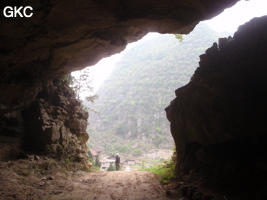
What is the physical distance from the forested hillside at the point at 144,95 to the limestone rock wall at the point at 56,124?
4043cm

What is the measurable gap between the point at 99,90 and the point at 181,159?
350 feet

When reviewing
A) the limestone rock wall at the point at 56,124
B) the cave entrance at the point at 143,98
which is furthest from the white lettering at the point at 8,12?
the cave entrance at the point at 143,98

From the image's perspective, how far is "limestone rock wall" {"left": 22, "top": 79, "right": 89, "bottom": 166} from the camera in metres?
10.4

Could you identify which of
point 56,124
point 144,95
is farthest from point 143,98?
point 56,124

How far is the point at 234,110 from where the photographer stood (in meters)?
5.73

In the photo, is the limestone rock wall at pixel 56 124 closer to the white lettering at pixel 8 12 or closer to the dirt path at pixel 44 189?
the dirt path at pixel 44 189

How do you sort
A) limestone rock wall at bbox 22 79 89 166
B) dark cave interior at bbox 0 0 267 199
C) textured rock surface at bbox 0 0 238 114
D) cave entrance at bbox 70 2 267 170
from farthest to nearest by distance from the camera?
cave entrance at bbox 70 2 267 170 < limestone rock wall at bbox 22 79 89 166 < textured rock surface at bbox 0 0 238 114 < dark cave interior at bbox 0 0 267 199

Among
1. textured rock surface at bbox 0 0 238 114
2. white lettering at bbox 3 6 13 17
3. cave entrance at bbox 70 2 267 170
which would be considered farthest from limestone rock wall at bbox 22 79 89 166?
cave entrance at bbox 70 2 267 170

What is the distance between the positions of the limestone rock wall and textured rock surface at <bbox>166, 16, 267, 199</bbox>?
846 cm

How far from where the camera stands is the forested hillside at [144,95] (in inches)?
2499

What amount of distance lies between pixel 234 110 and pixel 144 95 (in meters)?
81.8

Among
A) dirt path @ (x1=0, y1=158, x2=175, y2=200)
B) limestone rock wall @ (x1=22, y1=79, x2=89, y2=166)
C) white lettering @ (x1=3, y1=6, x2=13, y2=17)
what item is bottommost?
dirt path @ (x1=0, y1=158, x2=175, y2=200)

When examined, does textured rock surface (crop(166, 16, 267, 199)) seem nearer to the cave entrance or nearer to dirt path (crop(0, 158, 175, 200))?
dirt path (crop(0, 158, 175, 200))

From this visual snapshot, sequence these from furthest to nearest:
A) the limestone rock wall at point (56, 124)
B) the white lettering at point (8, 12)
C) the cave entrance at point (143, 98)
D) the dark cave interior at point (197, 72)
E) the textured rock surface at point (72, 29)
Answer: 1. the cave entrance at point (143, 98)
2. the limestone rock wall at point (56, 124)
3. the textured rock surface at point (72, 29)
4. the dark cave interior at point (197, 72)
5. the white lettering at point (8, 12)
